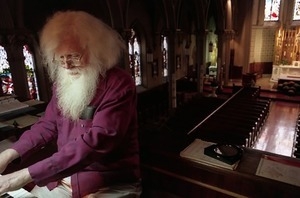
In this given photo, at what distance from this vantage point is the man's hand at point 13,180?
1383mm

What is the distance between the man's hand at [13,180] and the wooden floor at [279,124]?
6.98 meters

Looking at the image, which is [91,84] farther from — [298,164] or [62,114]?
[298,164]

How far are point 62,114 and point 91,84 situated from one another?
34 centimetres

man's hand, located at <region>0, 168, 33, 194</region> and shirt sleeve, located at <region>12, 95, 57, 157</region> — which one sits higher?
shirt sleeve, located at <region>12, 95, 57, 157</region>

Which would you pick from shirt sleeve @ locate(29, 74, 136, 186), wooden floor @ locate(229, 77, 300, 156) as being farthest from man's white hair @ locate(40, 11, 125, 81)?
wooden floor @ locate(229, 77, 300, 156)

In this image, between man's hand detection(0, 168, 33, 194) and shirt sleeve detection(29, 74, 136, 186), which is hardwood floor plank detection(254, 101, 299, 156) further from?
man's hand detection(0, 168, 33, 194)

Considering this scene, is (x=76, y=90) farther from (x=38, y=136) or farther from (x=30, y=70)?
(x=30, y=70)

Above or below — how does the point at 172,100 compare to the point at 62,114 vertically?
below

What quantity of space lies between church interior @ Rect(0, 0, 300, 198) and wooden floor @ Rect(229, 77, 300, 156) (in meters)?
0.03

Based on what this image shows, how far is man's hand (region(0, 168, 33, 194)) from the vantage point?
138 centimetres

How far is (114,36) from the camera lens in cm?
173

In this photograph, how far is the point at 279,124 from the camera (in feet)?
30.5

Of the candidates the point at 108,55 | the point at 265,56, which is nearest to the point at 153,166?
the point at 108,55

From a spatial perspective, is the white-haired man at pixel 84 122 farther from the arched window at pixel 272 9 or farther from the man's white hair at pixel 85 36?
the arched window at pixel 272 9
